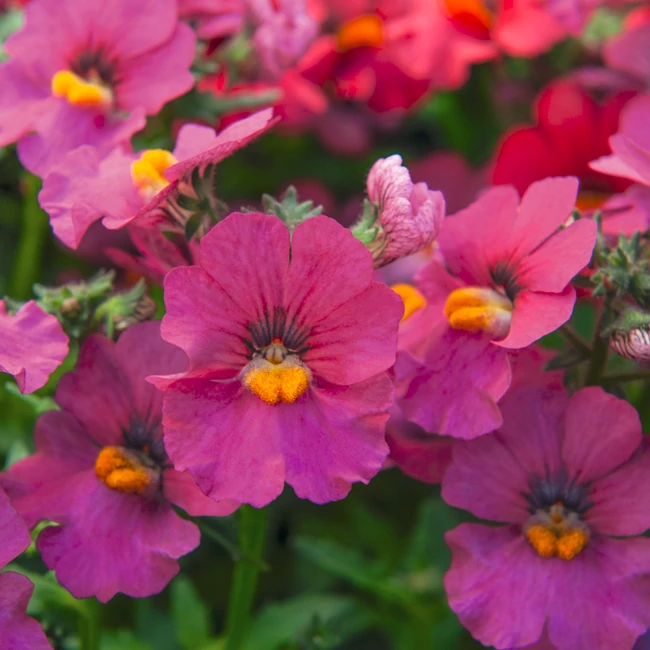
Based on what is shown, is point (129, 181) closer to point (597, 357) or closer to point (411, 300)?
point (411, 300)

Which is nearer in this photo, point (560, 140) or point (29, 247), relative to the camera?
point (560, 140)

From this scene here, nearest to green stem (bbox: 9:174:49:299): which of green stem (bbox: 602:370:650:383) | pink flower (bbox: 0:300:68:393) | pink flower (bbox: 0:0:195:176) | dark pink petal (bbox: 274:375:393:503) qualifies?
pink flower (bbox: 0:0:195:176)

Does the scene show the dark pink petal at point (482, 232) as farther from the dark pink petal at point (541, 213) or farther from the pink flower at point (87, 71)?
the pink flower at point (87, 71)

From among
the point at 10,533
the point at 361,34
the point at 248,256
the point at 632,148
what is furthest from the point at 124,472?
the point at 361,34

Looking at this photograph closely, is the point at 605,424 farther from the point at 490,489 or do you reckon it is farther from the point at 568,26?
the point at 568,26

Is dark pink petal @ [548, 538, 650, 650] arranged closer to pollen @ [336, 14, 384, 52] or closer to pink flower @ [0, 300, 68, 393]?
pink flower @ [0, 300, 68, 393]

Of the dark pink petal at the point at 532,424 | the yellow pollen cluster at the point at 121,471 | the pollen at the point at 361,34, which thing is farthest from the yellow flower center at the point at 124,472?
the pollen at the point at 361,34
